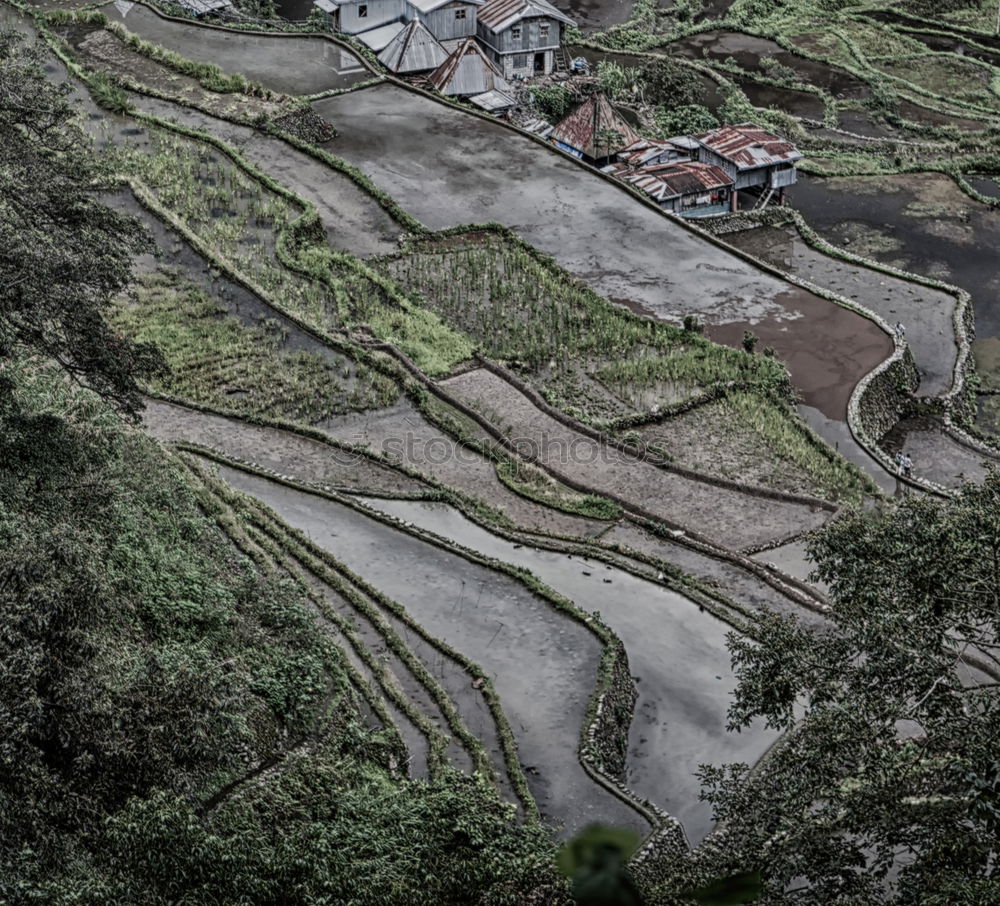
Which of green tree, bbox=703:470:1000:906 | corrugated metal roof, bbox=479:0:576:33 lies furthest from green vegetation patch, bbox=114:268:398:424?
corrugated metal roof, bbox=479:0:576:33

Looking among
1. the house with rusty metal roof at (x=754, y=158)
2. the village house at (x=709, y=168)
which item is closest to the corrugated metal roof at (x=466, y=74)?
the village house at (x=709, y=168)

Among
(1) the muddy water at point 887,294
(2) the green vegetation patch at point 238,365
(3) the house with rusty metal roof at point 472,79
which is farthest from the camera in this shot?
(3) the house with rusty metal roof at point 472,79

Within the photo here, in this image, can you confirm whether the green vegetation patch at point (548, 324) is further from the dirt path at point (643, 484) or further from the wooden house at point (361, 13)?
the wooden house at point (361, 13)

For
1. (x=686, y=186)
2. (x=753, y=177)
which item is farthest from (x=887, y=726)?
(x=753, y=177)

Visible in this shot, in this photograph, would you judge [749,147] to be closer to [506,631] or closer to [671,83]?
[671,83]

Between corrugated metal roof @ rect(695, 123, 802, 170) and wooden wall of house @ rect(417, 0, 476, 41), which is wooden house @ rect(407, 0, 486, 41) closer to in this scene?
wooden wall of house @ rect(417, 0, 476, 41)

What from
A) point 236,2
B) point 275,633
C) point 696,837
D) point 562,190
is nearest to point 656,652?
point 696,837

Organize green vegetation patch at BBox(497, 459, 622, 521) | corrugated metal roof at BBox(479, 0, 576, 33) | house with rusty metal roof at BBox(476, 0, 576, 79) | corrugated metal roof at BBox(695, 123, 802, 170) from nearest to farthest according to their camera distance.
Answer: green vegetation patch at BBox(497, 459, 622, 521) → corrugated metal roof at BBox(695, 123, 802, 170) → corrugated metal roof at BBox(479, 0, 576, 33) → house with rusty metal roof at BBox(476, 0, 576, 79)
